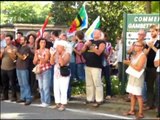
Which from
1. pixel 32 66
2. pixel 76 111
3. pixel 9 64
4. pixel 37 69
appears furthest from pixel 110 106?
pixel 9 64

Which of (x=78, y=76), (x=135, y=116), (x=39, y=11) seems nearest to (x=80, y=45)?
(x=78, y=76)

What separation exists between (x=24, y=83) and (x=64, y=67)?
1.47 meters

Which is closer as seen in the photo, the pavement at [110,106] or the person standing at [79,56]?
the pavement at [110,106]

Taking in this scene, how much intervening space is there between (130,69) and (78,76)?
123 inches

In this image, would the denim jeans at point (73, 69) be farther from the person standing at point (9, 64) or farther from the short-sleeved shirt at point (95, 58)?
the short-sleeved shirt at point (95, 58)

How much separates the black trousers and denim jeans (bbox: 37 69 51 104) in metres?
0.93

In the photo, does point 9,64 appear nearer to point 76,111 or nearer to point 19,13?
point 76,111

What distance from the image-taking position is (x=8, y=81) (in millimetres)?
11234

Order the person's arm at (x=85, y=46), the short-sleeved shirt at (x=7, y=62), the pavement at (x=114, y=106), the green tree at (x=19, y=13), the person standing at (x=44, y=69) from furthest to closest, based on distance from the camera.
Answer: the green tree at (x=19, y=13) → the short-sleeved shirt at (x=7, y=62) → the person standing at (x=44, y=69) → the person's arm at (x=85, y=46) → the pavement at (x=114, y=106)

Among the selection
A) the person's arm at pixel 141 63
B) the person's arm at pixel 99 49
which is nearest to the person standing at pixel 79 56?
the person's arm at pixel 99 49

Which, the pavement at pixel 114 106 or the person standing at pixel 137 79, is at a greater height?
the person standing at pixel 137 79

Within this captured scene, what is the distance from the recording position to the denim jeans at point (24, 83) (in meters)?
10.6

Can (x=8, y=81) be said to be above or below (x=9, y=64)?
below

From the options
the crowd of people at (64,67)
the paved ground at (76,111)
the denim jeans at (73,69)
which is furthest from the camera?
the denim jeans at (73,69)
